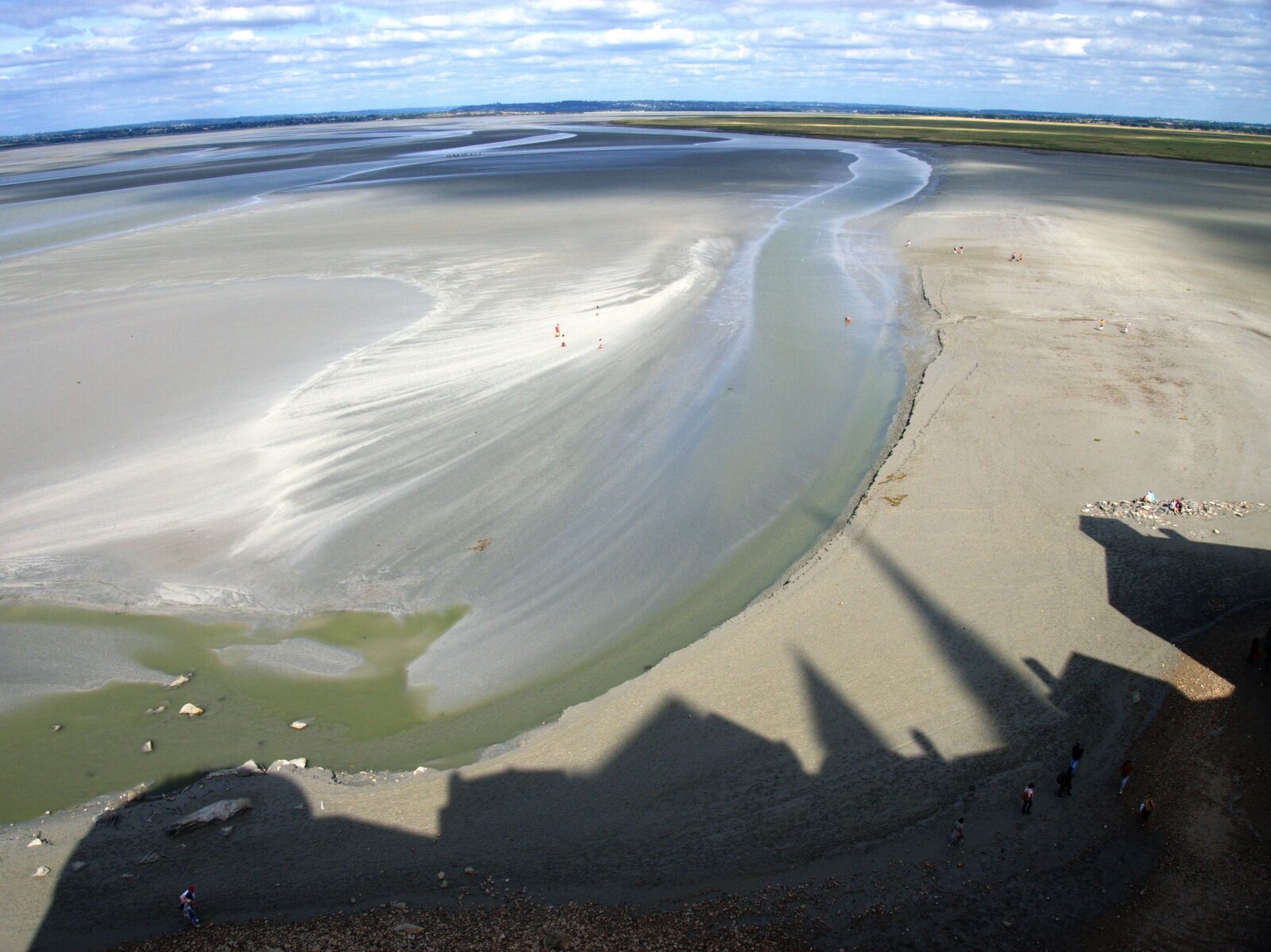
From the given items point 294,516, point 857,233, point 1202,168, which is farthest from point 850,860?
Answer: point 1202,168

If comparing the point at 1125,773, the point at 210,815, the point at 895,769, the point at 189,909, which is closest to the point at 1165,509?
the point at 1125,773

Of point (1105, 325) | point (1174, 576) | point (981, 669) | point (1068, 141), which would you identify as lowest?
point (981, 669)

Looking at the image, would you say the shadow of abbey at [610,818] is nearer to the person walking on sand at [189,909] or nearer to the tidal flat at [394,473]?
the person walking on sand at [189,909]

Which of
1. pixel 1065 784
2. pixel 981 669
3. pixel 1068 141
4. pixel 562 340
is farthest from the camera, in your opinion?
pixel 1068 141

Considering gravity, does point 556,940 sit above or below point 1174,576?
below

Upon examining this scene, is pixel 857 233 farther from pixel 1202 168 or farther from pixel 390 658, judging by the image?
pixel 1202 168

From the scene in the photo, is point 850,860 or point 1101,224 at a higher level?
point 1101,224

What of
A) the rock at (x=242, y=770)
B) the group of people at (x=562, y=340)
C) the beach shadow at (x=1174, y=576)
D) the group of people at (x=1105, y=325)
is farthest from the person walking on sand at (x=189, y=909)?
the group of people at (x=1105, y=325)

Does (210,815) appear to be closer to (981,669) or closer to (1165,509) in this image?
(981,669)
